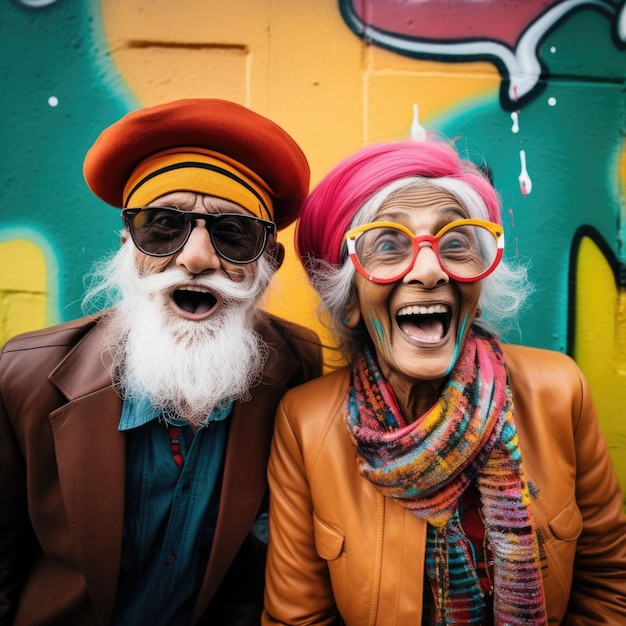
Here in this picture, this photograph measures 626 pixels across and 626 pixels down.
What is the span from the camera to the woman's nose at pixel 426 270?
50.9 inches

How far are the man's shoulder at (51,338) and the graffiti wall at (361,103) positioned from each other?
0.68m

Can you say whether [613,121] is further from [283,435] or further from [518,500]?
[283,435]

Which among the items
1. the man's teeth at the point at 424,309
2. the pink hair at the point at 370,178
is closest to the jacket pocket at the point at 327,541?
the man's teeth at the point at 424,309

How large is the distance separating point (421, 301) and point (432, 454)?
1.48ft

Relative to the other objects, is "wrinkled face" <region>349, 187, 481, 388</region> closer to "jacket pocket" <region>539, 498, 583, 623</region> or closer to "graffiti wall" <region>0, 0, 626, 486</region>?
"jacket pocket" <region>539, 498, 583, 623</region>

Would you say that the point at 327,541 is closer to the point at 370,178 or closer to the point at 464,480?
the point at 464,480

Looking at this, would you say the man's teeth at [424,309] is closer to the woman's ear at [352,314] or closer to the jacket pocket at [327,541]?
the woman's ear at [352,314]

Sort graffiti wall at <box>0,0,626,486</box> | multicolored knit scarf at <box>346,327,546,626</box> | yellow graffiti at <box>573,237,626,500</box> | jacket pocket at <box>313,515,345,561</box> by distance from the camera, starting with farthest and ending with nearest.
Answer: yellow graffiti at <box>573,237,626,500</box>, graffiti wall at <box>0,0,626,486</box>, jacket pocket at <box>313,515,345,561</box>, multicolored knit scarf at <box>346,327,546,626</box>

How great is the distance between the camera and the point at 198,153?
1.54 meters

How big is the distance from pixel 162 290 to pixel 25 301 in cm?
122

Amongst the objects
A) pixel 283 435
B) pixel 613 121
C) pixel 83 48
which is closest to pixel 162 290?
pixel 283 435

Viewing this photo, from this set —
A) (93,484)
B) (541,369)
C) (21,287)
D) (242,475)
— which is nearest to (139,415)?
(93,484)

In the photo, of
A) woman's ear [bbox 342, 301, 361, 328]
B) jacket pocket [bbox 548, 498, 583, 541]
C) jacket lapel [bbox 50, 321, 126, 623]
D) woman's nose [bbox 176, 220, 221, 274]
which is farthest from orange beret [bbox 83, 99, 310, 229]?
jacket pocket [bbox 548, 498, 583, 541]

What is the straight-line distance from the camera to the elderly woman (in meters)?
1.31
